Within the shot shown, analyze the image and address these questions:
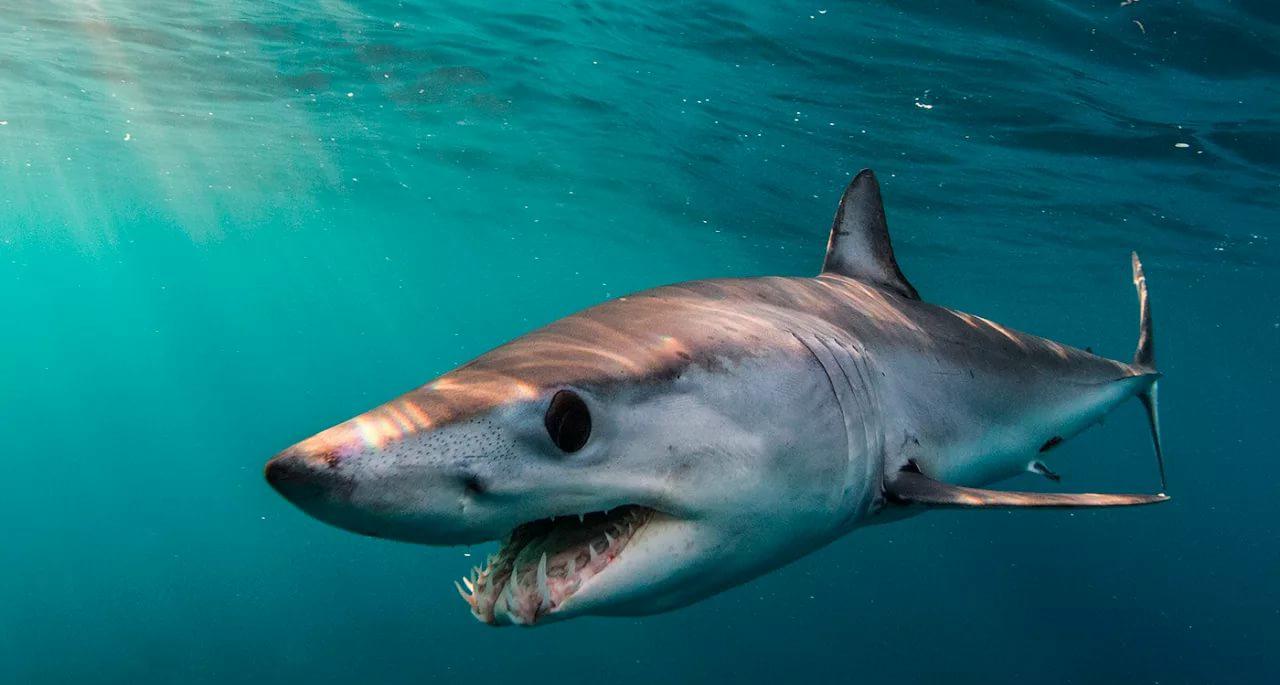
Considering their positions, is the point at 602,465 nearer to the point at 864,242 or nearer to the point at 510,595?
the point at 510,595

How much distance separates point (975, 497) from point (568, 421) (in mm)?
1563

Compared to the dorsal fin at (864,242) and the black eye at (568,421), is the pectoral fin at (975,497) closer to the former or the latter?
the black eye at (568,421)

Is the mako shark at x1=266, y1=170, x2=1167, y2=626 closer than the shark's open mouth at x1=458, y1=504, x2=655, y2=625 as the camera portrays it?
Yes

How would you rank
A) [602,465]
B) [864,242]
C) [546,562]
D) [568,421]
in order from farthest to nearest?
[864,242] → [546,562] → [602,465] → [568,421]

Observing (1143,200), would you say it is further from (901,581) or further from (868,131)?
(901,581)

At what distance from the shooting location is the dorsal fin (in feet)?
14.6

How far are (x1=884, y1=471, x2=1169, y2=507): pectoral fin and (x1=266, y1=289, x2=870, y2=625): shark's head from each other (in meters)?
0.30

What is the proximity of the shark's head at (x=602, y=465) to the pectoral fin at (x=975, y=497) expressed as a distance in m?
0.30

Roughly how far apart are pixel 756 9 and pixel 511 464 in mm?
11267

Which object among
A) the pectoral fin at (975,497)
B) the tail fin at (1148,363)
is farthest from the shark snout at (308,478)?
the tail fin at (1148,363)

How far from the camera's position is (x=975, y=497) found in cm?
267

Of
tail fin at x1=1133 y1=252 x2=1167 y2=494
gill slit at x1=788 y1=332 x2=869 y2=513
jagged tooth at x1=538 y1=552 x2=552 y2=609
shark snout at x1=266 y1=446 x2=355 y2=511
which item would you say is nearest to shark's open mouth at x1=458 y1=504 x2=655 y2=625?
jagged tooth at x1=538 y1=552 x2=552 y2=609

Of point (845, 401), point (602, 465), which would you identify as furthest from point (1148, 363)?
point (602, 465)

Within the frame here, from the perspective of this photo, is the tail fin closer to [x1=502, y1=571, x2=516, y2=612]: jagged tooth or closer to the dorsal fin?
the dorsal fin
